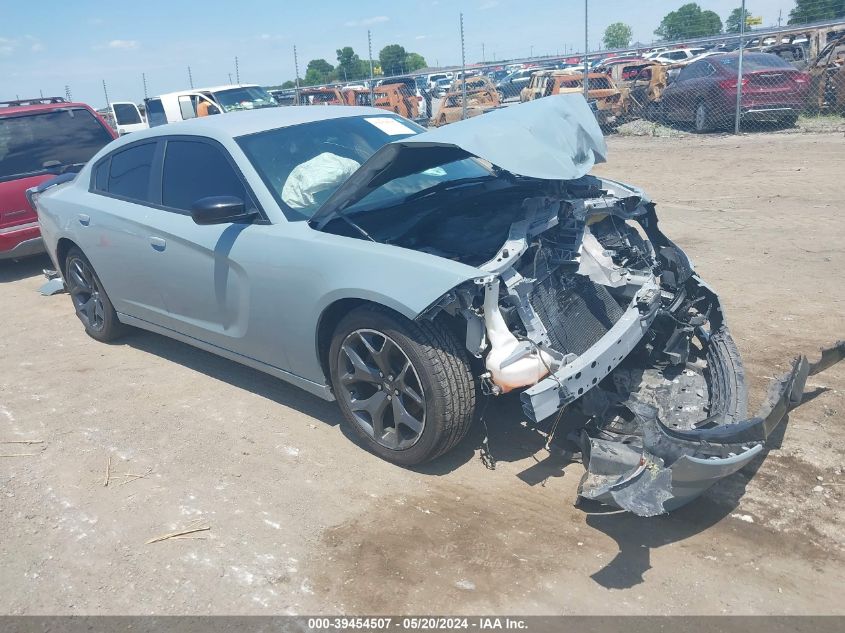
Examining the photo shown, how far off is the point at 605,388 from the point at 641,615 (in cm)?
150

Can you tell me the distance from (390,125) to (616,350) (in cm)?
251

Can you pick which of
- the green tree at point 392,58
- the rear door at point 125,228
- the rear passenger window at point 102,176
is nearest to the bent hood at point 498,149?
the rear door at point 125,228

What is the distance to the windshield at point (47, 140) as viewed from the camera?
8.23 meters

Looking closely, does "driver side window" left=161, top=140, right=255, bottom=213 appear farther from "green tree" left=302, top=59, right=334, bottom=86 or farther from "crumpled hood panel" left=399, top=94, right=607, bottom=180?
"green tree" left=302, top=59, right=334, bottom=86

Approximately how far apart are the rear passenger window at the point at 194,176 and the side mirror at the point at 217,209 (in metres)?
0.17

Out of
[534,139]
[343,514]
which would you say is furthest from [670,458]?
[534,139]

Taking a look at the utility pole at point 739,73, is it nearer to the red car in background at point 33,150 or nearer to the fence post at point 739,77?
the fence post at point 739,77

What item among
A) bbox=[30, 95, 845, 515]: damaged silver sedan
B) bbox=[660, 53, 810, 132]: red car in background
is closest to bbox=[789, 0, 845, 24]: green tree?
bbox=[660, 53, 810, 132]: red car in background

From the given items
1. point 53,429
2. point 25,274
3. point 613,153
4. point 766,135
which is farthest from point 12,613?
point 766,135

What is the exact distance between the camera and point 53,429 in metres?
4.47

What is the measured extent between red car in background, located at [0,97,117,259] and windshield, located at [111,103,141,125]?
11.2m

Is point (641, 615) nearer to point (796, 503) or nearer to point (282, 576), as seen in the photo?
point (796, 503)

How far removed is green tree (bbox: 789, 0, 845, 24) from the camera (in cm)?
1832

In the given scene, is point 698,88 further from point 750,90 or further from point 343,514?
point 343,514
